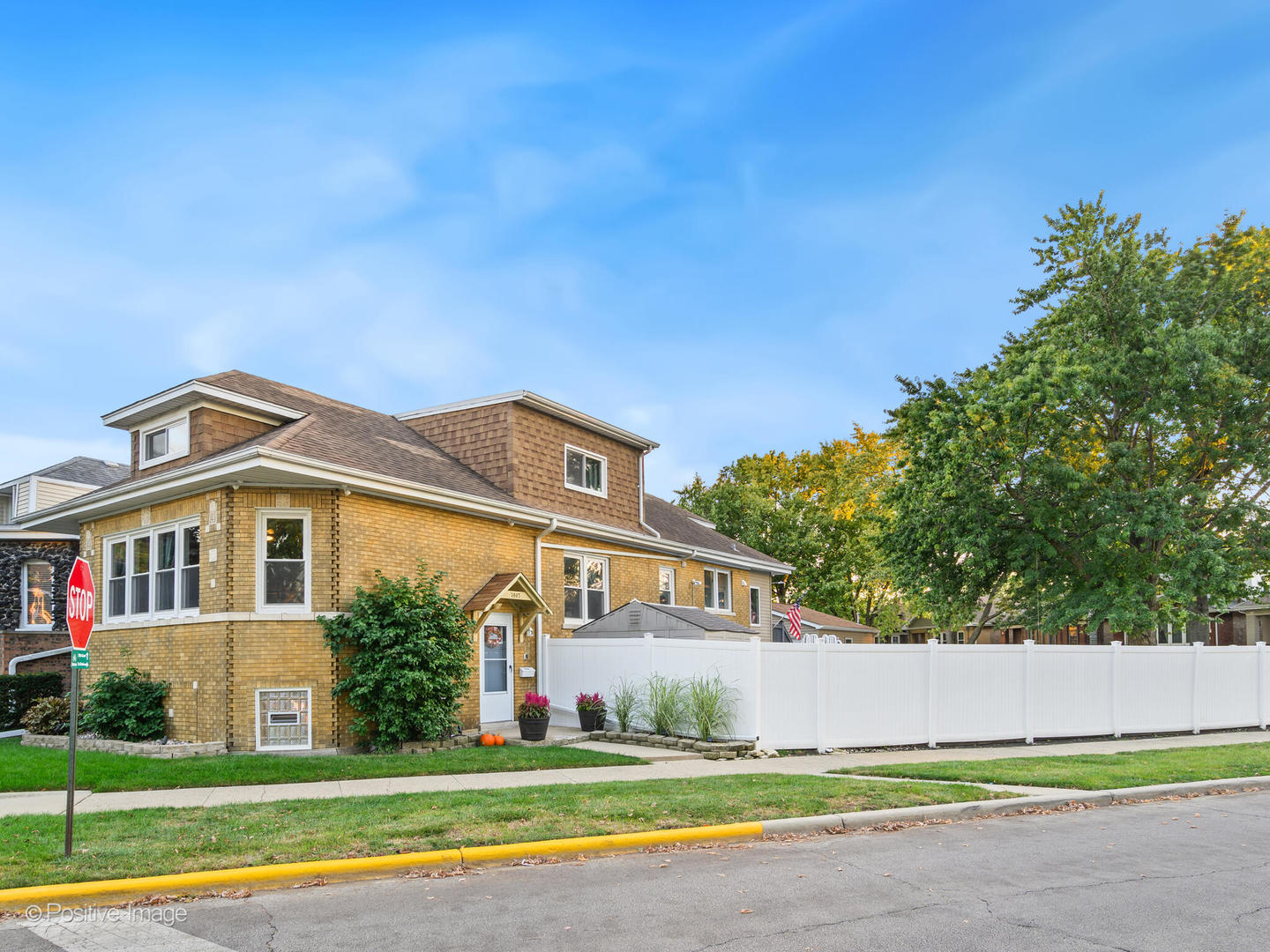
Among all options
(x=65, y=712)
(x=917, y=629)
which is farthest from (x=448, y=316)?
(x=917, y=629)

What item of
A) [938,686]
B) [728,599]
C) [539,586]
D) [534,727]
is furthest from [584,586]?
[728,599]

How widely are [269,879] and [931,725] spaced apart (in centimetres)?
1201

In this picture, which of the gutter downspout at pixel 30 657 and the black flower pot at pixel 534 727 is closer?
the black flower pot at pixel 534 727

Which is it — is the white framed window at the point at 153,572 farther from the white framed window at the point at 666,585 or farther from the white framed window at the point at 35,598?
the white framed window at the point at 666,585

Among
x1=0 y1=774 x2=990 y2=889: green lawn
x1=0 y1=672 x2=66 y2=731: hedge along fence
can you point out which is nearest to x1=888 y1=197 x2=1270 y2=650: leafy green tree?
x1=0 y1=774 x2=990 y2=889: green lawn

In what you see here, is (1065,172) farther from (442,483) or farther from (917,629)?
(917,629)

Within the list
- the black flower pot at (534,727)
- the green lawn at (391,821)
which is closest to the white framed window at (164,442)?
the black flower pot at (534,727)

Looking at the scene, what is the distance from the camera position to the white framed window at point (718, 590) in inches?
1092

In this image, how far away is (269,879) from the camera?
23.7 ft

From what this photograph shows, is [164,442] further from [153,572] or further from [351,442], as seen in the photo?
[351,442]

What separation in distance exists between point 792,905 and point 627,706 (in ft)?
33.8

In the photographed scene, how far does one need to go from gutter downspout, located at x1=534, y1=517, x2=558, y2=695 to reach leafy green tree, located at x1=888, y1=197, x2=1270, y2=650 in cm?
1018

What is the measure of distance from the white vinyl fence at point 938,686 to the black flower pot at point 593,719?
23cm

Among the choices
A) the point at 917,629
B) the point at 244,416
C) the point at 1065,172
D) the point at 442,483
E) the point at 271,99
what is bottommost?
the point at 917,629
